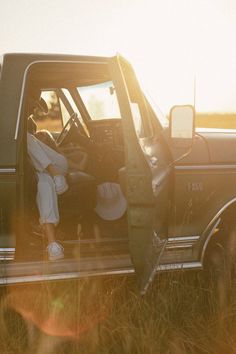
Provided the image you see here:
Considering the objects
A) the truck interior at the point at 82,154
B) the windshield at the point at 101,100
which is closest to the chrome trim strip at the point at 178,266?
the truck interior at the point at 82,154

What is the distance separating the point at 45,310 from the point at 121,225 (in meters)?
1.18

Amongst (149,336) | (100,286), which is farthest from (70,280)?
(149,336)

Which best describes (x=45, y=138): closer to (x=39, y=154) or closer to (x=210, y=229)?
(x=39, y=154)

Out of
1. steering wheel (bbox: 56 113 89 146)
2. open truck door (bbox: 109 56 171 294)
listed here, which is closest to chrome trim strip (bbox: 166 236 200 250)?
open truck door (bbox: 109 56 171 294)

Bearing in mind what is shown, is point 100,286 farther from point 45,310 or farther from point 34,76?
point 34,76

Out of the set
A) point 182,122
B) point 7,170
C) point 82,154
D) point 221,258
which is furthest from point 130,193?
point 82,154

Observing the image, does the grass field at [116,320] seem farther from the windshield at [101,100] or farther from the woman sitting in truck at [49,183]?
the windshield at [101,100]

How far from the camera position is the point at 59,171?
15.5ft

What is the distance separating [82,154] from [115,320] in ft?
7.27

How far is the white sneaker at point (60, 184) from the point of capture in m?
4.66

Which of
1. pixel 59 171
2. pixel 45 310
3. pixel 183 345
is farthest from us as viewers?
pixel 59 171

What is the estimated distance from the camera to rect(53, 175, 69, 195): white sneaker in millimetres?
4664

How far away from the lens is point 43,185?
4477mm

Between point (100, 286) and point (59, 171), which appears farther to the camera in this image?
point (59, 171)
